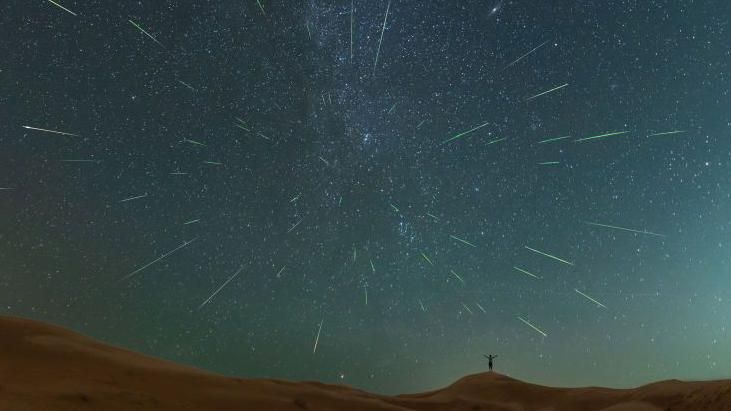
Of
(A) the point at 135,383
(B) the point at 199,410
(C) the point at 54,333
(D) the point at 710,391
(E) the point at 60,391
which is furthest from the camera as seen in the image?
(D) the point at 710,391

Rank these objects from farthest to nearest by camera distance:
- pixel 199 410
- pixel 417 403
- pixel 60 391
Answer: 1. pixel 417 403
2. pixel 199 410
3. pixel 60 391

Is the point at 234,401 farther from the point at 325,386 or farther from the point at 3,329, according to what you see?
the point at 325,386

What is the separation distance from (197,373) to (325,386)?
6.64 m

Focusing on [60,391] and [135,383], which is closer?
[60,391]

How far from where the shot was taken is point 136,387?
449 inches

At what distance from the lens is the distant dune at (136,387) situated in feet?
31.5

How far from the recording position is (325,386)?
800 inches

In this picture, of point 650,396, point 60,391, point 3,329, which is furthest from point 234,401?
point 650,396

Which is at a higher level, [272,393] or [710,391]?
[710,391]

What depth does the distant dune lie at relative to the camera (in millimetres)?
9609

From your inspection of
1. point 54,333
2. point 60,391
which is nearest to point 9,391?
point 60,391

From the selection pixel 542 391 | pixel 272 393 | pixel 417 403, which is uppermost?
pixel 542 391

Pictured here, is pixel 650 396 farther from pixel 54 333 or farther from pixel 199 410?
pixel 54 333

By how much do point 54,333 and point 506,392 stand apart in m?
20.6
